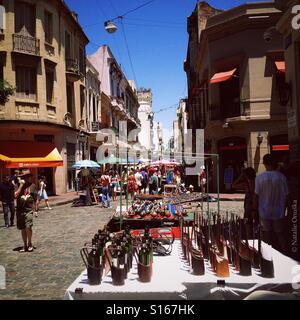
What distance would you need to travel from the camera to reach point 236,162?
65.4 ft

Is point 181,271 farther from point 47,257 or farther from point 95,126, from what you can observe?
point 95,126

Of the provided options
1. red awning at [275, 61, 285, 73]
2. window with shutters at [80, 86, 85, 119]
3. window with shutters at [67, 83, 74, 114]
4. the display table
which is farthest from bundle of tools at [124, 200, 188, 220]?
window with shutters at [80, 86, 85, 119]

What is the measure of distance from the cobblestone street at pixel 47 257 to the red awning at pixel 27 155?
4917 mm

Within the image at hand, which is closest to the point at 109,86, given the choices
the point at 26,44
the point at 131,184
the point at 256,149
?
the point at 26,44

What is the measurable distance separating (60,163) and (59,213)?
5.37 metres

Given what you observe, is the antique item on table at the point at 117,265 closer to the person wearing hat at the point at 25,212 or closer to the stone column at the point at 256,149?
the person wearing hat at the point at 25,212

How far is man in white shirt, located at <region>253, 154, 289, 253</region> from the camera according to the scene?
532cm

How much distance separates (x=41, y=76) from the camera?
19.2 metres

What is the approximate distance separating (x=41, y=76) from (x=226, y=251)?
17.8 m

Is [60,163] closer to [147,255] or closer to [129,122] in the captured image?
[147,255]

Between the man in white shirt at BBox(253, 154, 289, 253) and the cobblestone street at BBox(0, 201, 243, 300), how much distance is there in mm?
3116

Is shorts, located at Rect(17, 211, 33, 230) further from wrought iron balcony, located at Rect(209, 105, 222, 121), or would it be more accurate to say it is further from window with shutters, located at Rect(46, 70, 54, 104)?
wrought iron balcony, located at Rect(209, 105, 222, 121)
